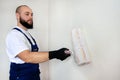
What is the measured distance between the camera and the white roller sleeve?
6.17ft

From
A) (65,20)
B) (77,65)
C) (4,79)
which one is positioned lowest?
(4,79)

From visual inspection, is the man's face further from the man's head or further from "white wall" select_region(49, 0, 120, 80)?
"white wall" select_region(49, 0, 120, 80)

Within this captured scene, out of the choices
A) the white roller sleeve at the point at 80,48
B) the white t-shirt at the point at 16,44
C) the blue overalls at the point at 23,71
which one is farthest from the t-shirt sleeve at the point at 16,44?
the white roller sleeve at the point at 80,48

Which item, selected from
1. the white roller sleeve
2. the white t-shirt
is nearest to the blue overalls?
the white t-shirt

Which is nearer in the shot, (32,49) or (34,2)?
(32,49)

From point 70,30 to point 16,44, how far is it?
672mm

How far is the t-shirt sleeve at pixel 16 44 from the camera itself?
1562mm

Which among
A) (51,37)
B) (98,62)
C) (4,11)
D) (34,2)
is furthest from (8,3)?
(98,62)

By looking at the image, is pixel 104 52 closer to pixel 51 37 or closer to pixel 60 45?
pixel 60 45

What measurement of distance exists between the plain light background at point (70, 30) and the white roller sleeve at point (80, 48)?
0.23 feet

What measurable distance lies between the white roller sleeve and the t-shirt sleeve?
488 mm

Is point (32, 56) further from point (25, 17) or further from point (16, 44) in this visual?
point (25, 17)

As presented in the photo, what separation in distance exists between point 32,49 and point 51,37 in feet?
1.70

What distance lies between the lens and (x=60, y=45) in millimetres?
2141
